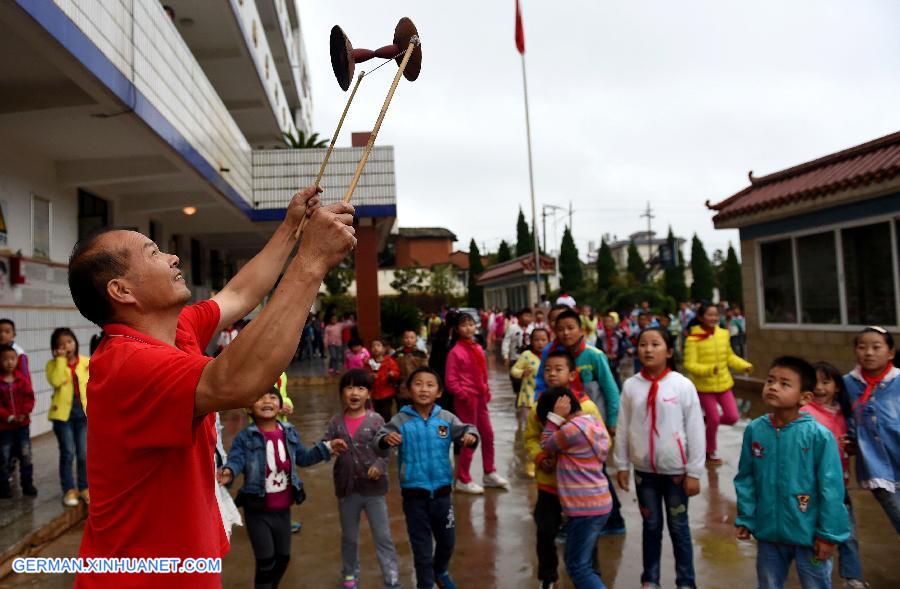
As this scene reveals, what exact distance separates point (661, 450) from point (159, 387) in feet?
11.0

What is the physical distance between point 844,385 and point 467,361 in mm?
3346

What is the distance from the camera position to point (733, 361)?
7.14m

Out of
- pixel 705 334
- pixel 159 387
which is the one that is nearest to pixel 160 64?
pixel 705 334

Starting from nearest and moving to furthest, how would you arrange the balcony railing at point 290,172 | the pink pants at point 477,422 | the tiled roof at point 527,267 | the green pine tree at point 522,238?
the pink pants at point 477,422, the balcony railing at point 290,172, the tiled roof at point 527,267, the green pine tree at point 522,238

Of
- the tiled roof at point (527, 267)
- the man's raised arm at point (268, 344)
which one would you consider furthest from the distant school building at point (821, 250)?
the tiled roof at point (527, 267)

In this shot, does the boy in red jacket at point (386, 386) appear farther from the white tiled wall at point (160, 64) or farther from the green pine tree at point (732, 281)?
the green pine tree at point (732, 281)

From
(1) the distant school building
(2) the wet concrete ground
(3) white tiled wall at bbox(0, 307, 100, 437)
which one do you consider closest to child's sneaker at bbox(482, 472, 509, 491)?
(2) the wet concrete ground

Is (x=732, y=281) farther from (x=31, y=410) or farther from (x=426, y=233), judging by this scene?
(x=31, y=410)

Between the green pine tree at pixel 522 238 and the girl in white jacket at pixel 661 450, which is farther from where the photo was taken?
the green pine tree at pixel 522 238

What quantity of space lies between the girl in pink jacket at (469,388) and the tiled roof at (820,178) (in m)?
6.48

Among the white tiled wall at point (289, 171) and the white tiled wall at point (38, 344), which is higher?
the white tiled wall at point (289, 171)

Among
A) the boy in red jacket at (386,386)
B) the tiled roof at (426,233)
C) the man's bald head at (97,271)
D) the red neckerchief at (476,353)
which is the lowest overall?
the boy in red jacket at (386,386)

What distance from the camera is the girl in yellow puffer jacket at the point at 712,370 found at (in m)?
7.11

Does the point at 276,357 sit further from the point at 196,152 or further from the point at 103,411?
the point at 196,152
